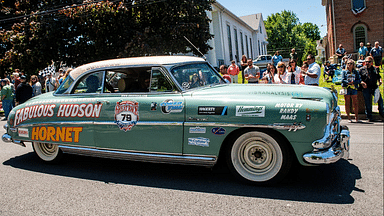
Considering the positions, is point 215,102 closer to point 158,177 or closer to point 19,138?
point 158,177

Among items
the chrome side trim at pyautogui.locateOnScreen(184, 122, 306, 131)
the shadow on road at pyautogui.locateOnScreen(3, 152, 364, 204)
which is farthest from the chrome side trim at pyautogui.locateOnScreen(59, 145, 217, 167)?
the chrome side trim at pyautogui.locateOnScreen(184, 122, 306, 131)

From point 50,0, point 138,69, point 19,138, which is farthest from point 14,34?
point 138,69

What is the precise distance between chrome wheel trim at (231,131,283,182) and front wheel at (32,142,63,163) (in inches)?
123

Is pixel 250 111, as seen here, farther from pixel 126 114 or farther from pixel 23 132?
pixel 23 132

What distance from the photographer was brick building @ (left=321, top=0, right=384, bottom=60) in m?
29.7

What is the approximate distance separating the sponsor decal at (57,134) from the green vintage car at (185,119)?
0.05ft

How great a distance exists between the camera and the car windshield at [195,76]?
4587 mm

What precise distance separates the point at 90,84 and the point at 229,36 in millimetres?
35381

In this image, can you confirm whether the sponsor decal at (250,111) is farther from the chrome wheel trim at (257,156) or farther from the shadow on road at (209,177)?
the shadow on road at (209,177)

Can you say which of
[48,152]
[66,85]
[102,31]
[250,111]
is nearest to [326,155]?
[250,111]

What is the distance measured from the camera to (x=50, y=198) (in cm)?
398

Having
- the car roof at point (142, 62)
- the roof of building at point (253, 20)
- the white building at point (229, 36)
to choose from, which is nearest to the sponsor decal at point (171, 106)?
the car roof at point (142, 62)

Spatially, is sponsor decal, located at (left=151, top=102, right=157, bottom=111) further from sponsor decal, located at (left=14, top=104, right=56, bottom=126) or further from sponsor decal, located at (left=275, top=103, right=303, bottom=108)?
sponsor decal, located at (left=14, top=104, right=56, bottom=126)

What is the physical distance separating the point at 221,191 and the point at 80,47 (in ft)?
60.8
